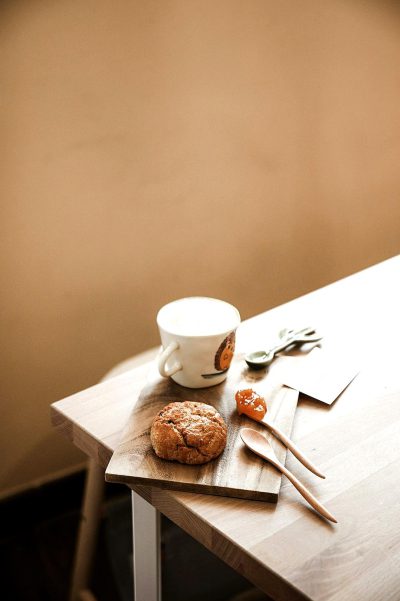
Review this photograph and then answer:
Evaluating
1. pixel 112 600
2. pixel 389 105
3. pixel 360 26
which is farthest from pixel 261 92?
pixel 112 600

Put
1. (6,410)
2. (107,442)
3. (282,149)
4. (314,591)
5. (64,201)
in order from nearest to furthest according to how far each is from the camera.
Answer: (314,591) → (107,442) → (64,201) → (6,410) → (282,149)

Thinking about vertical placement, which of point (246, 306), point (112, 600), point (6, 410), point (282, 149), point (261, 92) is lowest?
point (112, 600)

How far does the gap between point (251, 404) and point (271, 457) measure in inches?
3.7

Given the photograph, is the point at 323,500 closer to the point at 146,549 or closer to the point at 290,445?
the point at 290,445

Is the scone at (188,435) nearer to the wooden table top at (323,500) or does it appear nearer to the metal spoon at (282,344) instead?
the wooden table top at (323,500)

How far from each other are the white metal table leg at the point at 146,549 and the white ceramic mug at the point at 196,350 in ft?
0.57

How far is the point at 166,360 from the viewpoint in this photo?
0.85 metres

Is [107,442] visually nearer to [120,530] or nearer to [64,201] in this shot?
[64,201]

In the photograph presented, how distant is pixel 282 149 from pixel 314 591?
1496mm

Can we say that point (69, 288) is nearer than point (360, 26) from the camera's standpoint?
Yes

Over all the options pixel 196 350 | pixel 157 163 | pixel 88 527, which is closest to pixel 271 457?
pixel 196 350

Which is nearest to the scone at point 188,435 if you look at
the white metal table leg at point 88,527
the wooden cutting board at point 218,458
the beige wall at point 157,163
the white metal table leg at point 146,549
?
the wooden cutting board at point 218,458

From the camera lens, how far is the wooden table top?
61cm

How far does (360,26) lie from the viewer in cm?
193
